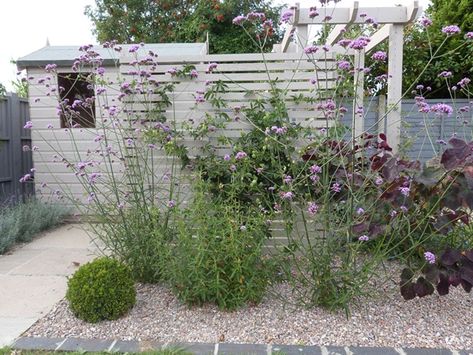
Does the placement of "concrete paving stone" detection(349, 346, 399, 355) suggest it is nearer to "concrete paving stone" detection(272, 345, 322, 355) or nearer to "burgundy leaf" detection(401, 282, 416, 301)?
"concrete paving stone" detection(272, 345, 322, 355)

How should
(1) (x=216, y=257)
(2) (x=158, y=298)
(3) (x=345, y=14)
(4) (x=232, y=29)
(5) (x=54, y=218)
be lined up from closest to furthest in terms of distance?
1. (1) (x=216, y=257)
2. (2) (x=158, y=298)
3. (3) (x=345, y=14)
4. (5) (x=54, y=218)
5. (4) (x=232, y=29)

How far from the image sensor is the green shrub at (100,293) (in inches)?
114

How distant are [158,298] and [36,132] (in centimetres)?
458

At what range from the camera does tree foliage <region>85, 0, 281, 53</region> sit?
1425cm

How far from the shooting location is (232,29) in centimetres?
1464

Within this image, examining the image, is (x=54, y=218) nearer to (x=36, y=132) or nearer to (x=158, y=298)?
(x=36, y=132)

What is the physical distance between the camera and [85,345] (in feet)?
8.61

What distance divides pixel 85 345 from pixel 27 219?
365cm

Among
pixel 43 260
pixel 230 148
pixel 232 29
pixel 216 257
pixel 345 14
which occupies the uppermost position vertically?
pixel 232 29

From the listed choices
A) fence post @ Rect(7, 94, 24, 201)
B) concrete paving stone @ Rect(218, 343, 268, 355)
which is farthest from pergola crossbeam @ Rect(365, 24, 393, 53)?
fence post @ Rect(7, 94, 24, 201)

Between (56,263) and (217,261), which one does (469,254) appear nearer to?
(217,261)

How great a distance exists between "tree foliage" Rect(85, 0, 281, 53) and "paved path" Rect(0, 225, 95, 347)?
1021cm

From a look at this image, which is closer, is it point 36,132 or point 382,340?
point 382,340

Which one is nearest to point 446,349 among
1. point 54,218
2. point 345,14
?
point 345,14
